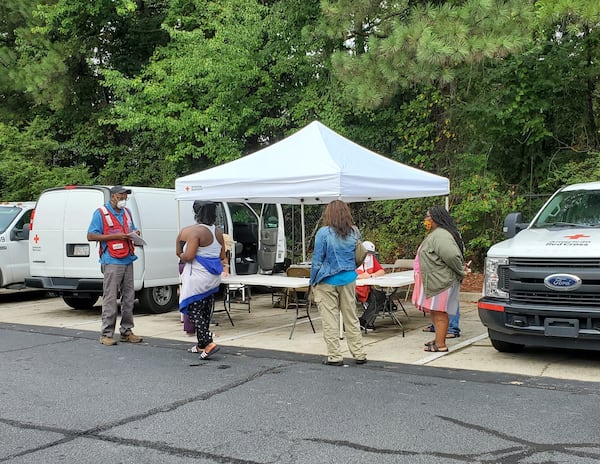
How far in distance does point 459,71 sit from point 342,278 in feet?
27.7

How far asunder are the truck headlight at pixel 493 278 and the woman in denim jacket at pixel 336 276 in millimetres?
1452

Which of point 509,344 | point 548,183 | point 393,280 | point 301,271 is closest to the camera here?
point 509,344

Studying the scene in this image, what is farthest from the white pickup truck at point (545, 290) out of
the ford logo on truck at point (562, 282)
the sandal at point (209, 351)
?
the sandal at point (209, 351)

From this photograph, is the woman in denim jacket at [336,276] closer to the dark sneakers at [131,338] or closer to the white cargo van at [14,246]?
the dark sneakers at [131,338]

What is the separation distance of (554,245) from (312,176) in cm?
291

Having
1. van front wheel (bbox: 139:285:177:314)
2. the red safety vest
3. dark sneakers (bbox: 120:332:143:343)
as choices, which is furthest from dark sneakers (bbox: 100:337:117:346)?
van front wheel (bbox: 139:285:177:314)

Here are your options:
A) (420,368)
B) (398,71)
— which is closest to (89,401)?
(420,368)

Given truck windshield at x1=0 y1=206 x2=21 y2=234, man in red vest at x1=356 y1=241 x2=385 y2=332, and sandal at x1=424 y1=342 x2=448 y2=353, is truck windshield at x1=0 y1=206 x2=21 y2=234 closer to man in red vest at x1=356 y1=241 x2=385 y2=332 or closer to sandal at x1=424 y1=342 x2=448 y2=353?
man in red vest at x1=356 y1=241 x2=385 y2=332

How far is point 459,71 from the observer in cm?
1377

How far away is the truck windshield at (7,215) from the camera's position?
12648mm

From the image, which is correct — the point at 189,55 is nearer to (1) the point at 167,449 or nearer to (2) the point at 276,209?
(2) the point at 276,209

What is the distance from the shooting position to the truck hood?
253 inches

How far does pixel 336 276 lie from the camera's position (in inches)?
270

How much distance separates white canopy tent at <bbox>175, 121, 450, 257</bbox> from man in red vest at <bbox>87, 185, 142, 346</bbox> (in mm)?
1190
